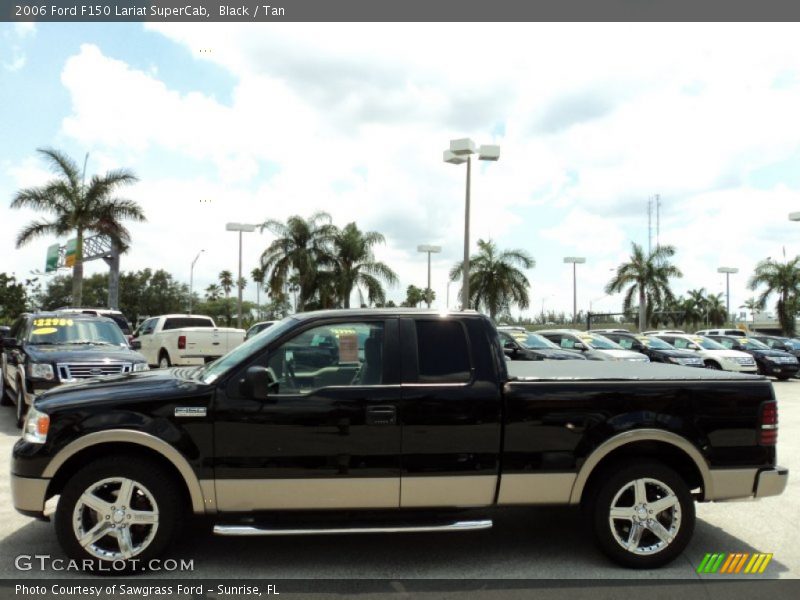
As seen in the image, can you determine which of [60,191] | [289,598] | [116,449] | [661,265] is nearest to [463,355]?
[289,598]

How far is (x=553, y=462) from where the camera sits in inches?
181

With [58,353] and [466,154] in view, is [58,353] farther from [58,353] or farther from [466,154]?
[466,154]

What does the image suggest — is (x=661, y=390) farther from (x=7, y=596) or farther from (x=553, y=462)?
(x=7, y=596)

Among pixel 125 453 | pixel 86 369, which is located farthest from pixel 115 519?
pixel 86 369

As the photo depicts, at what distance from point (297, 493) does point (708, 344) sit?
23011 millimetres

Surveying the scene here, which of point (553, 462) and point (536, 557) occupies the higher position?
point (553, 462)

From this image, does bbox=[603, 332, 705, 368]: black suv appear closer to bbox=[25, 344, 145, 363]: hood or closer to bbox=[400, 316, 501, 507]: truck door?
bbox=[25, 344, 145, 363]: hood

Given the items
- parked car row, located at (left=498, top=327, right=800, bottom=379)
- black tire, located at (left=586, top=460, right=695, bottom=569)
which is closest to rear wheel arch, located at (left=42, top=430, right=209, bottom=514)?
black tire, located at (left=586, top=460, right=695, bottom=569)

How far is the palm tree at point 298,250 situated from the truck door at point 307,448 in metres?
30.8

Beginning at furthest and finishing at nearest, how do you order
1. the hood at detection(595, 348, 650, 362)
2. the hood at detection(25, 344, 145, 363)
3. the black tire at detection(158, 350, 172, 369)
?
the hood at detection(595, 348, 650, 362), the black tire at detection(158, 350, 172, 369), the hood at detection(25, 344, 145, 363)

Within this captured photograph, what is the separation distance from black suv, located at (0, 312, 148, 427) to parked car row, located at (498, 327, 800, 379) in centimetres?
922

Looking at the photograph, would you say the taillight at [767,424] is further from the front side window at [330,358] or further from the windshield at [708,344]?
the windshield at [708,344]

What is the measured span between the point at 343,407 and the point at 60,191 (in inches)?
1172

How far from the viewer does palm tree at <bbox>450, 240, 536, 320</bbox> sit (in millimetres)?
32344
